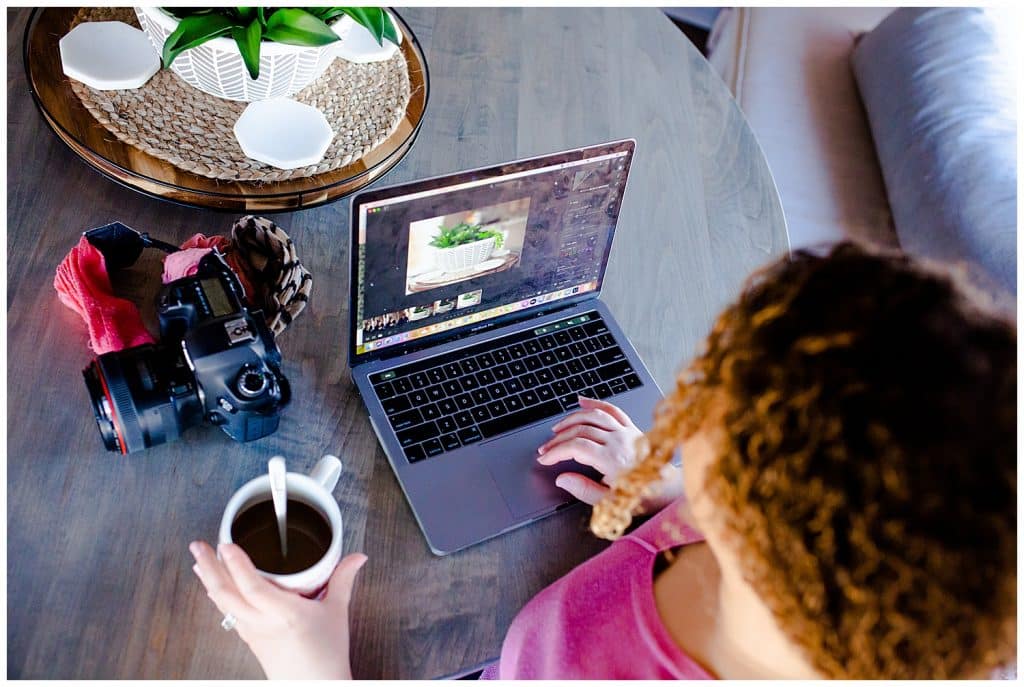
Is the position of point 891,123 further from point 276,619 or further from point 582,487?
point 276,619

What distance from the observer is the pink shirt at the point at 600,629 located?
705mm

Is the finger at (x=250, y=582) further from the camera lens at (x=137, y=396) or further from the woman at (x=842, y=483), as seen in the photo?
the camera lens at (x=137, y=396)

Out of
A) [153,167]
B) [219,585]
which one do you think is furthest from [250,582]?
[153,167]

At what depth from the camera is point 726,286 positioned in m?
1.06

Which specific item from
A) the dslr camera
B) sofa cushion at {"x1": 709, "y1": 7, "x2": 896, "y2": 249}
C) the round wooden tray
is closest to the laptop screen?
the dslr camera

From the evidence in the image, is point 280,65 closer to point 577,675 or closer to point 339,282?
point 339,282

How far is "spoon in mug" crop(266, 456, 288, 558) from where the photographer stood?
2.17 ft

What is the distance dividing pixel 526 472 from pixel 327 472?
0.20m

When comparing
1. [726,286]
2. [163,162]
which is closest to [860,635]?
[726,286]

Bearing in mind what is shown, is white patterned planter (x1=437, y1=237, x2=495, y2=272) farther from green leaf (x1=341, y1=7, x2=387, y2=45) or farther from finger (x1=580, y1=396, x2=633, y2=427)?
green leaf (x1=341, y1=7, x2=387, y2=45)

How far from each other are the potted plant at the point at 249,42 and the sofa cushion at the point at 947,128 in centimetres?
100

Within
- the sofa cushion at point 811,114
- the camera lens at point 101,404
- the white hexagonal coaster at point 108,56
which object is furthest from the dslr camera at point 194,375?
the sofa cushion at point 811,114

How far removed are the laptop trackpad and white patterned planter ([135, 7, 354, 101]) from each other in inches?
18.6

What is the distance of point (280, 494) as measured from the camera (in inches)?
26.9
